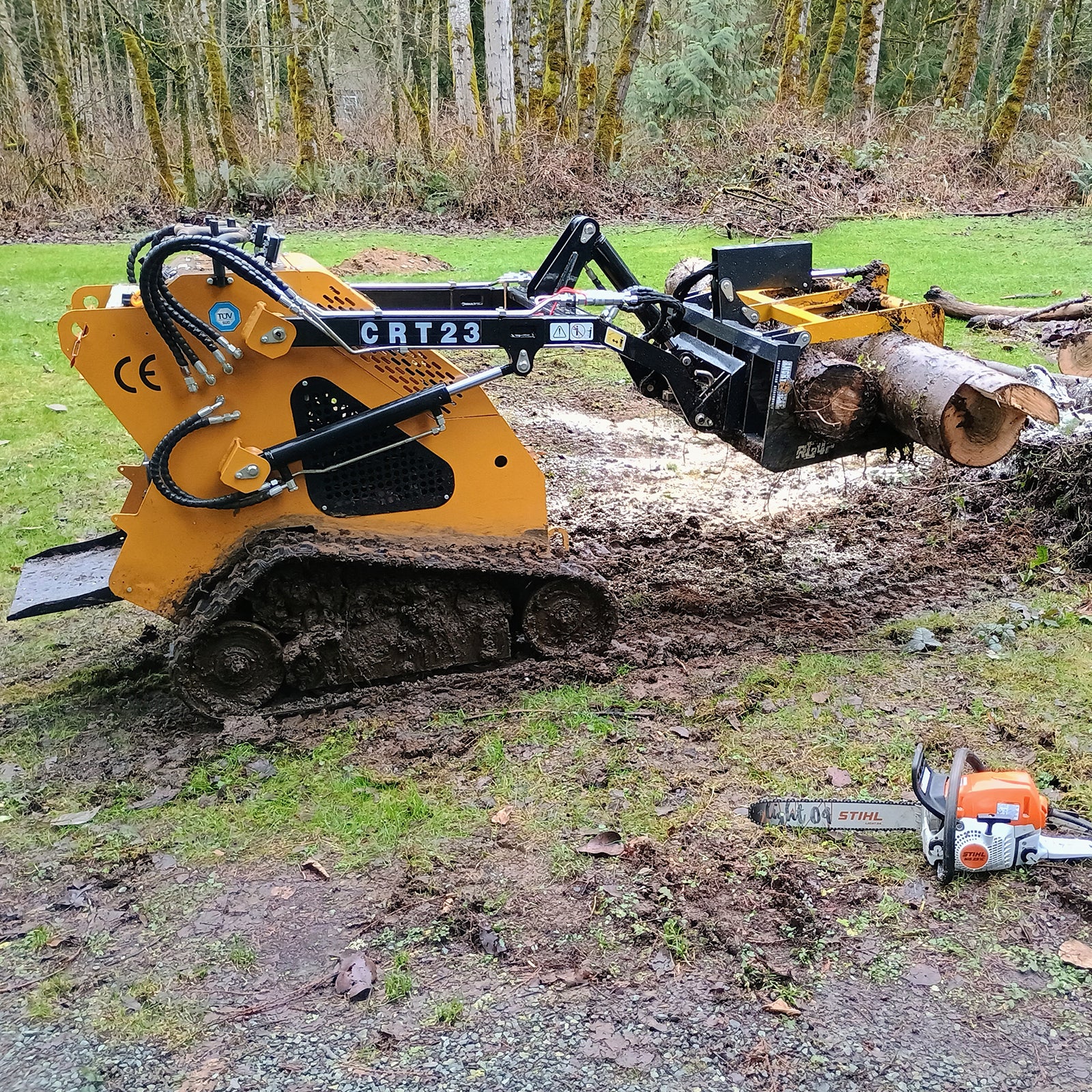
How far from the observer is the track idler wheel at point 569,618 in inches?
193

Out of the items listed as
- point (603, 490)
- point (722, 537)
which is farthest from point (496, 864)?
point (603, 490)

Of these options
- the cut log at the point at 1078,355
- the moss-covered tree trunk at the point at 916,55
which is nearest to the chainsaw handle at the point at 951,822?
the cut log at the point at 1078,355

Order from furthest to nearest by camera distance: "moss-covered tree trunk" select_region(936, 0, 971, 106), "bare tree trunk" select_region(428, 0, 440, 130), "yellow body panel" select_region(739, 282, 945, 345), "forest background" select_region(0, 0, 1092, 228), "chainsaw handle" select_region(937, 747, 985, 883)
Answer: "moss-covered tree trunk" select_region(936, 0, 971, 106)
"bare tree trunk" select_region(428, 0, 440, 130)
"forest background" select_region(0, 0, 1092, 228)
"yellow body panel" select_region(739, 282, 945, 345)
"chainsaw handle" select_region(937, 747, 985, 883)

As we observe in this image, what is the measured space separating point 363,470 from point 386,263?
29.1ft

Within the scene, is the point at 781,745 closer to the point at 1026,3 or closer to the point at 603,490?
the point at 603,490

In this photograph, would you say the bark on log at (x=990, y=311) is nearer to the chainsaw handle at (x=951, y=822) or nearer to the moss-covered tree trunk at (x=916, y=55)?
the chainsaw handle at (x=951, y=822)

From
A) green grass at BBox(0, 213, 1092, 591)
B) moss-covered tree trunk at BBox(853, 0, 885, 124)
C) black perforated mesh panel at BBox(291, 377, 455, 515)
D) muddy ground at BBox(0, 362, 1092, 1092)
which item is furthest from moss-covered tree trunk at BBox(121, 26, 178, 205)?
black perforated mesh panel at BBox(291, 377, 455, 515)

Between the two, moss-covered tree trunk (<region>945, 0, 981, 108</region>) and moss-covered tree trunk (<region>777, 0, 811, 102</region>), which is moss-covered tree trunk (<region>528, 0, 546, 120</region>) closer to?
moss-covered tree trunk (<region>777, 0, 811, 102</region>)

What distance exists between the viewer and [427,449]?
469 centimetres

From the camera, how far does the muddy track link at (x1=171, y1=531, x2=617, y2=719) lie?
14.8 feet

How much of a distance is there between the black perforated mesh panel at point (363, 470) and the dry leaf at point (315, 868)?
159 cm

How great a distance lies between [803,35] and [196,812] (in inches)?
878

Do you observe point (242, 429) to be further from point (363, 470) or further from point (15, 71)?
point (15, 71)

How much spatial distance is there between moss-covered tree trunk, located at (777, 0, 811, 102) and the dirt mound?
36.3ft
